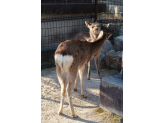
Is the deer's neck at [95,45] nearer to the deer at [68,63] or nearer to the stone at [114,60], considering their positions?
the deer at [68,63]

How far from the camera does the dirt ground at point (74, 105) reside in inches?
146

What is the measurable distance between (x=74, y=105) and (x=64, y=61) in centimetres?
128

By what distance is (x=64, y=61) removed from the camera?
348 cm

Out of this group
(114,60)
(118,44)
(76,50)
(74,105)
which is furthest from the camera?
(118,44)

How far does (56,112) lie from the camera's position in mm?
3979

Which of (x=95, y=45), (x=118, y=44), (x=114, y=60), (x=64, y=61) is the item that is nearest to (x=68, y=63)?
(x=64, y=61)

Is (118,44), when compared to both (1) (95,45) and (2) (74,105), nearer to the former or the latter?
(1) (95,45)

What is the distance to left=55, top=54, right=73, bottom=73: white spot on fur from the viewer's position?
137 inches

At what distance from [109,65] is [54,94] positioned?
8.22 ft

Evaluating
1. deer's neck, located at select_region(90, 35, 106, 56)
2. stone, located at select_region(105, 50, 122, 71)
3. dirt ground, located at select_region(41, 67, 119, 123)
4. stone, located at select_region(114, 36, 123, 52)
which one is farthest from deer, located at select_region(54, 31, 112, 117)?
stone, located at select_region(114, 36, 123, 52)

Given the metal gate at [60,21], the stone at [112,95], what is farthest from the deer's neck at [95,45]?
the metal gate at [60,21]

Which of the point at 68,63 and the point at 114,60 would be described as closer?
the point at 68,63
